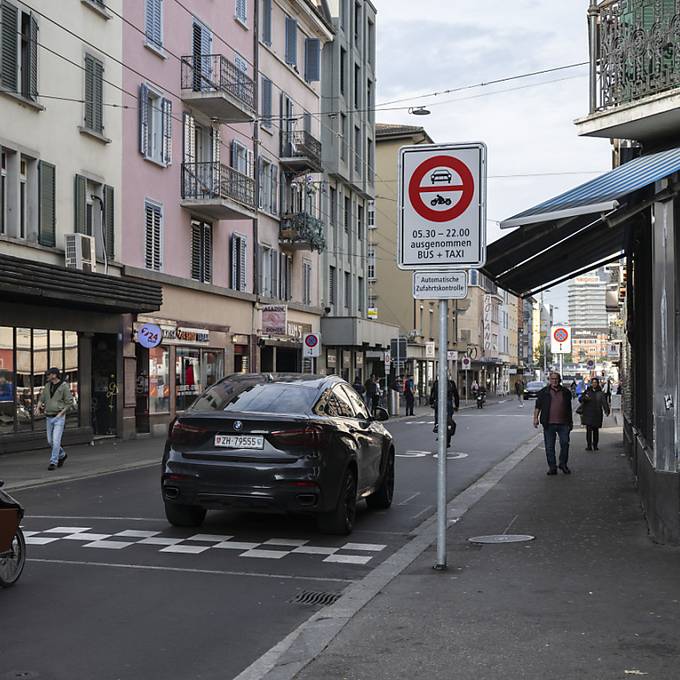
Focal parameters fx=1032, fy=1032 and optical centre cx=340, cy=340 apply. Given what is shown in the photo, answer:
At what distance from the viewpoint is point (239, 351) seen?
35938mm

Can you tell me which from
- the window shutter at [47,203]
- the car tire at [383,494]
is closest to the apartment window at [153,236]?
the window shutter at [47,203]

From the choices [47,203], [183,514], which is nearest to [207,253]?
[47,203]

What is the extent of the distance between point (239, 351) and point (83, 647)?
2998 cm

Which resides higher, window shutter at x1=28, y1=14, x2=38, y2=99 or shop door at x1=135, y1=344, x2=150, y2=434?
window shutter at x1=28, y1=14, x2=38, y2=99

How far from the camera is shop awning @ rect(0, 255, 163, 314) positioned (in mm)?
19969

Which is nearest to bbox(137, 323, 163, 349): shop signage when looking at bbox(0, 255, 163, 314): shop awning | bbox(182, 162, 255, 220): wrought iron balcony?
bbox(0, 255, 163, 314): shop awning

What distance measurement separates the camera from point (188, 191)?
1215 inches

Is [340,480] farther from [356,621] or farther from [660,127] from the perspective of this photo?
[660,127]

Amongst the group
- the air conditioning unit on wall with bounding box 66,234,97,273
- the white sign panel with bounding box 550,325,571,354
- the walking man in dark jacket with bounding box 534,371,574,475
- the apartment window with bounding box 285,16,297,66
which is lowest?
the walking man in dark jacket with bounding box 534,371,574,475

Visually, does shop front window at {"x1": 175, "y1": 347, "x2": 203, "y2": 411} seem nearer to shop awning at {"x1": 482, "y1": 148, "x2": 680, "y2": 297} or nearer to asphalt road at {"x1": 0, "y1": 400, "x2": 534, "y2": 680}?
asphalt road at {"x1": 0, "y1": 400, "x2": 534, "y2": 680}

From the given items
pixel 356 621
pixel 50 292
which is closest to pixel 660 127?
pixel 356 621

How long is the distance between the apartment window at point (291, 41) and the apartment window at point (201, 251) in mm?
11372

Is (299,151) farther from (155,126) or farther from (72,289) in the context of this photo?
(72,289)

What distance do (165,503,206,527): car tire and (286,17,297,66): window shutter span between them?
1280 inches
